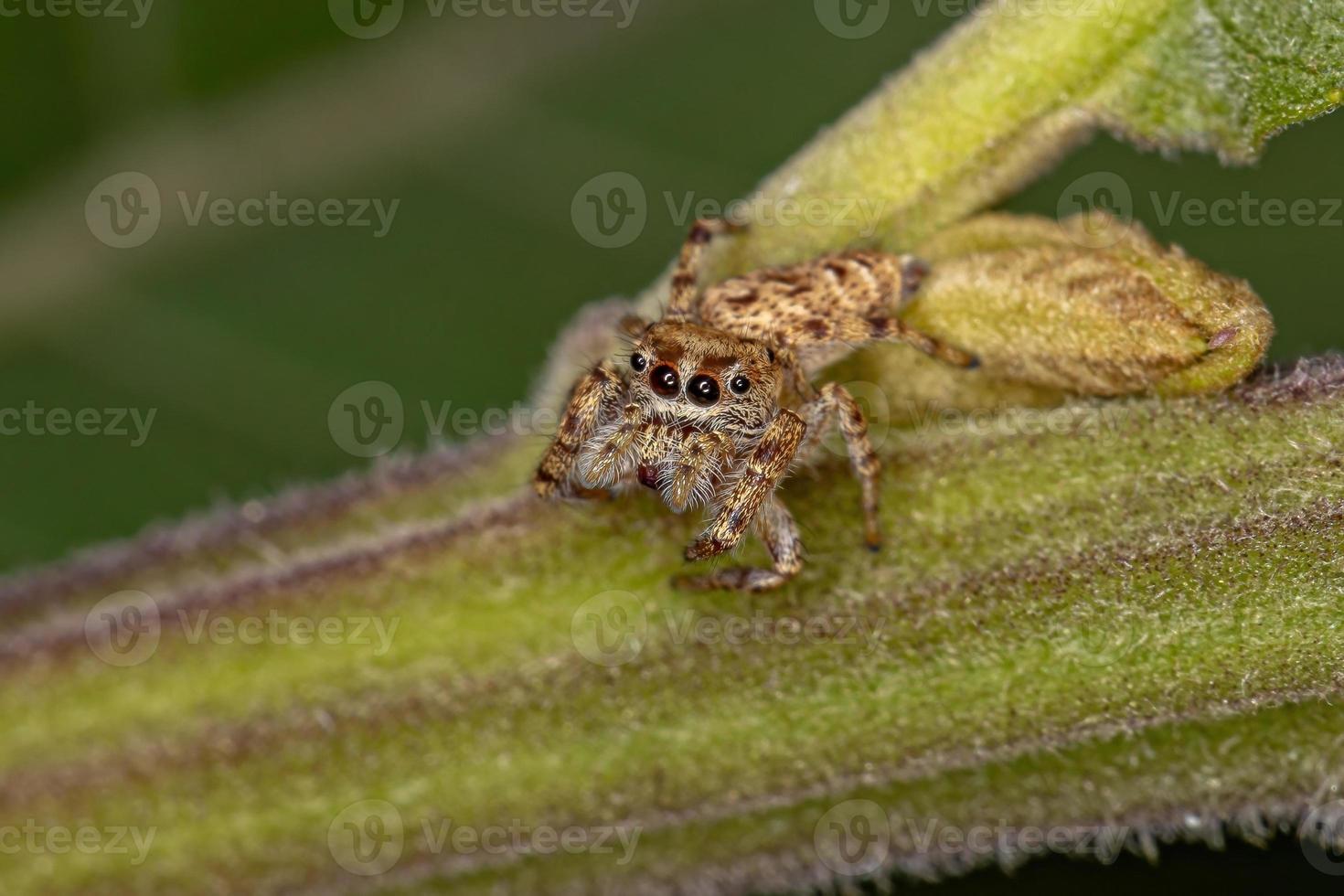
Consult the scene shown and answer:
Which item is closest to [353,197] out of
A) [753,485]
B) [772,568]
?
[753,485]

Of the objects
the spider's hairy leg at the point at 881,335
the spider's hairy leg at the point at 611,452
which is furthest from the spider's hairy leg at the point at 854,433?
the spider's hairy leg at the point at 611,452

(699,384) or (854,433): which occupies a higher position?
(699,384)

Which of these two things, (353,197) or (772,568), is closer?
(772,568)

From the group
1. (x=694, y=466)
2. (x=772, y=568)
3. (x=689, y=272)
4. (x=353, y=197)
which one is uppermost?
(x=353, y=197)

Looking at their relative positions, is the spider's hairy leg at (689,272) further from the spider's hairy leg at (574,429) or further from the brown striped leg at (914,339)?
the brown striped leg at (914,339)

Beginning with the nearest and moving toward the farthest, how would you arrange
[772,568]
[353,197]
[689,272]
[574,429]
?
[772,568] < [574,429] < [689,272] < [353,197]

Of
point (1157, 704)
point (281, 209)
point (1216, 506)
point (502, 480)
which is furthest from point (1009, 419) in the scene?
point (281, 209)

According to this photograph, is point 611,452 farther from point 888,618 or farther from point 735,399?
point 888,618

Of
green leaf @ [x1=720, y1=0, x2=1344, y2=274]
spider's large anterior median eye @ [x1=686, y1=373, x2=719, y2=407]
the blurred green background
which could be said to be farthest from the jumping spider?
the blurred green background
